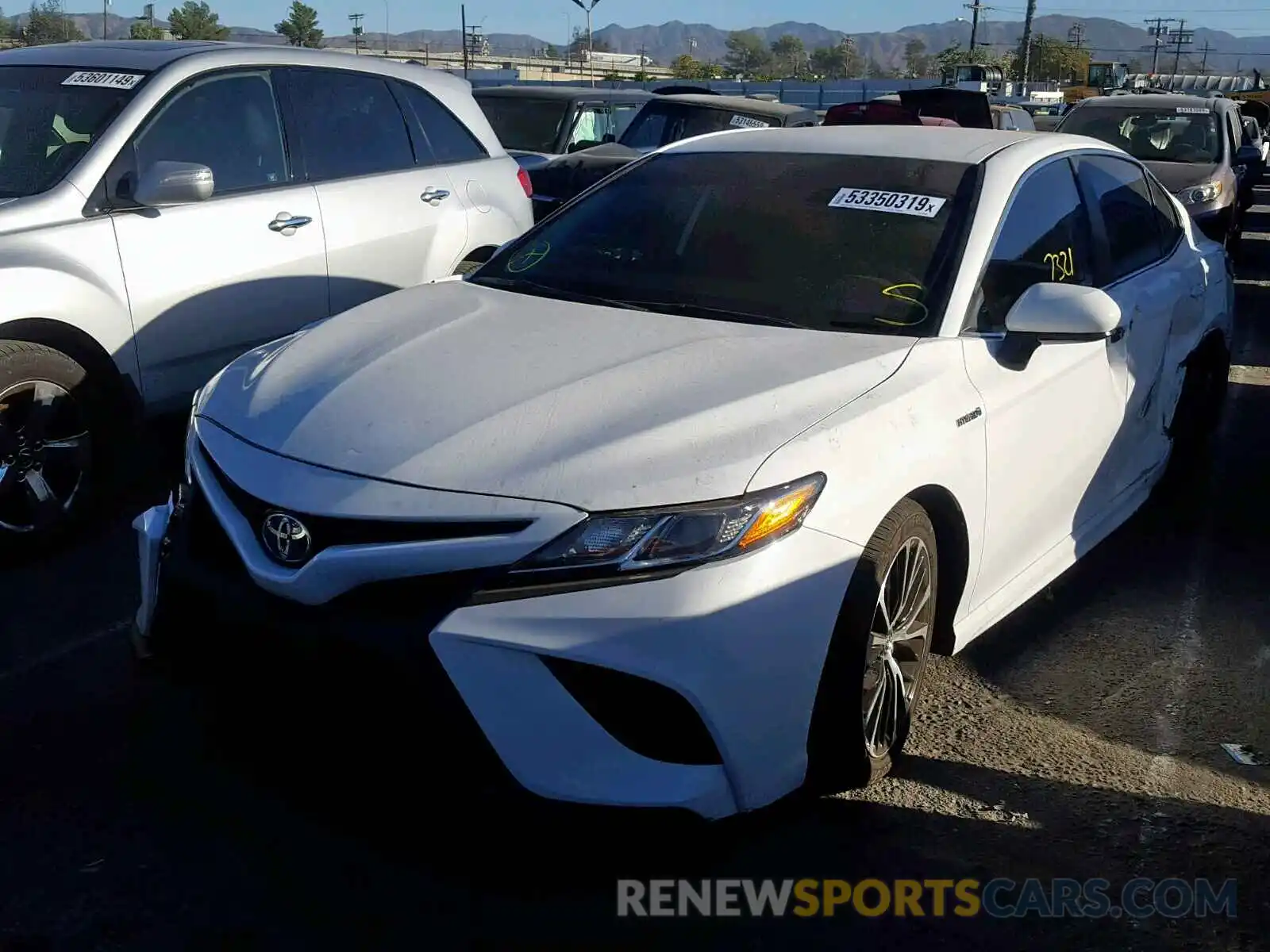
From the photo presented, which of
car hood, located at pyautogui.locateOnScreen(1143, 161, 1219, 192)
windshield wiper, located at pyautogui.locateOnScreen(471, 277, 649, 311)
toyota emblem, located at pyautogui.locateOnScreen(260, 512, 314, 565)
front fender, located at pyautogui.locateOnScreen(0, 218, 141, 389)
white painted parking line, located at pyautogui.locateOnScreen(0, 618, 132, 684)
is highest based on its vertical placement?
windshield wiper, located at pyautogui.locateOnScreen(471, 277, 649, 311)

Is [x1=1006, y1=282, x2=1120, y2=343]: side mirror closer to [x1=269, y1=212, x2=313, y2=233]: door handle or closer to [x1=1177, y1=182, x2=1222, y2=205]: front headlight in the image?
[x1=269, y1=212, x2=313, y2=233]: door handle

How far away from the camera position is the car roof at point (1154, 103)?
13.6m

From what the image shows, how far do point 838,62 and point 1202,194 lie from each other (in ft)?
434

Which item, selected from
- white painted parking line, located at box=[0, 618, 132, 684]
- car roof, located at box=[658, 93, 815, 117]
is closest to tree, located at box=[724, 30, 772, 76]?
car roof, located at box=[658, 93, 815, 117]

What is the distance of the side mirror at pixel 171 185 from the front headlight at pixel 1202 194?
376 inches

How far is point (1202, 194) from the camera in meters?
12.0

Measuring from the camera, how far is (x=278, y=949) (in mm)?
2682

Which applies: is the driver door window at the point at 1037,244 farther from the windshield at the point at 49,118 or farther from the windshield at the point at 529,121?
the windshield at the point at 529,121

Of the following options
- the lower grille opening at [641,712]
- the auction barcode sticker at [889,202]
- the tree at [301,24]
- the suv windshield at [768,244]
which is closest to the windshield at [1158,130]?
the suv windshield at [768,244]

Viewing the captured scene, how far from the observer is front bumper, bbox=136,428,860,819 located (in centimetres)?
258

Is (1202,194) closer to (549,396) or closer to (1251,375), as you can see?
(1251,375)

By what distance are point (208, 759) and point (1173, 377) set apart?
374 centimetres

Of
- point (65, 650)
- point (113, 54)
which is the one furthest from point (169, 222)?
point (65, 650)

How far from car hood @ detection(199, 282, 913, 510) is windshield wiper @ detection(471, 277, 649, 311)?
7 centimetres
